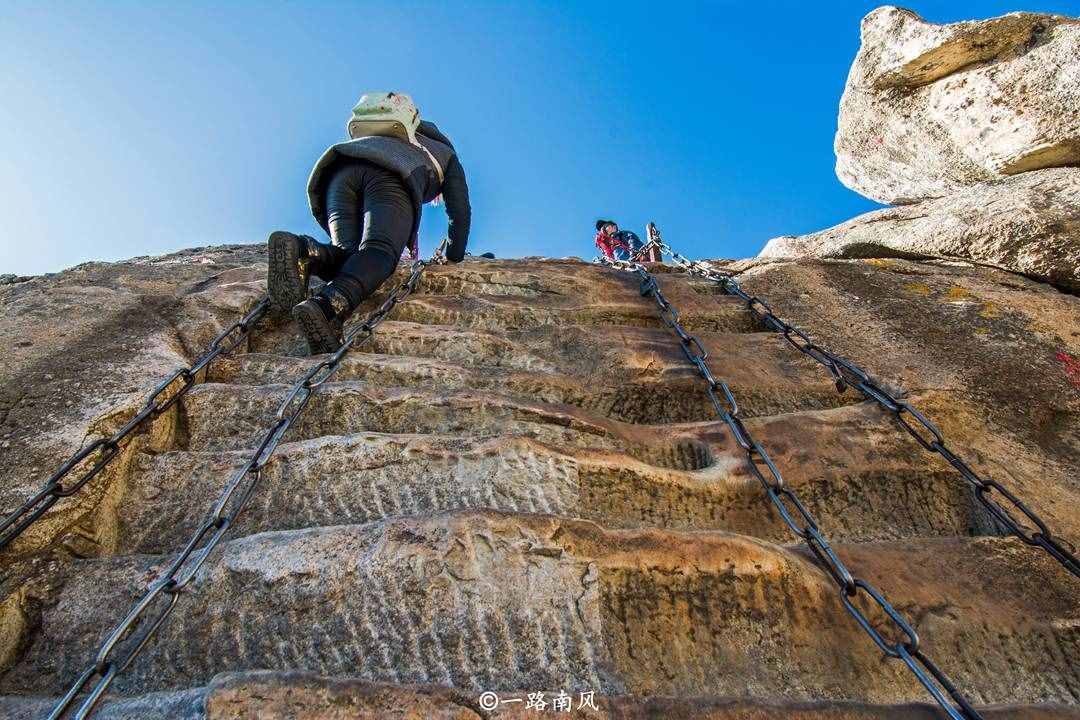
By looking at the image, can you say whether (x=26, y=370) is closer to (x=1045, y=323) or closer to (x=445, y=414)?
(x=445, y=414)

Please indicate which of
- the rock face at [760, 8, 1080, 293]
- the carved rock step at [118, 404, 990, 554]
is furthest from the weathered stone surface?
the carved rock step at [118, 404, 990, 554]

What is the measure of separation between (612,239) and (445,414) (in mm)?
9488

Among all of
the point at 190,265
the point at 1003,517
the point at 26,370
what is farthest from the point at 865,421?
the point at 190,265

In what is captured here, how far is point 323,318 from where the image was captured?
8.89 feet

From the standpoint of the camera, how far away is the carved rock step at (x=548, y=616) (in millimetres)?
1376

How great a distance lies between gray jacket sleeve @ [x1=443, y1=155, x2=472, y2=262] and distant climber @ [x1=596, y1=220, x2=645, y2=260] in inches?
236

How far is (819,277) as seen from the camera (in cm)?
382

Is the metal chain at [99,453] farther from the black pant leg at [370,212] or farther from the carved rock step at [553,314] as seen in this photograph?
the carved rock step at [553,314]

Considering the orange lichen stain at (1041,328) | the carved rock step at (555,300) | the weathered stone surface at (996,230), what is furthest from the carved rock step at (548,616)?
the weathered stone surface at (996,230)

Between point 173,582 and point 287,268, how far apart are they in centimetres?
187

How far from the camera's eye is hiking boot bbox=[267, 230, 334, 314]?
9.52 ft

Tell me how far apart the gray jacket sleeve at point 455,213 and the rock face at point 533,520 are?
1.67 m

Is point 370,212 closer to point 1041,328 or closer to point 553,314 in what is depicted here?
point 553,314

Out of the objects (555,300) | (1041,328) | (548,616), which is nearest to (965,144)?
(1041,328)
